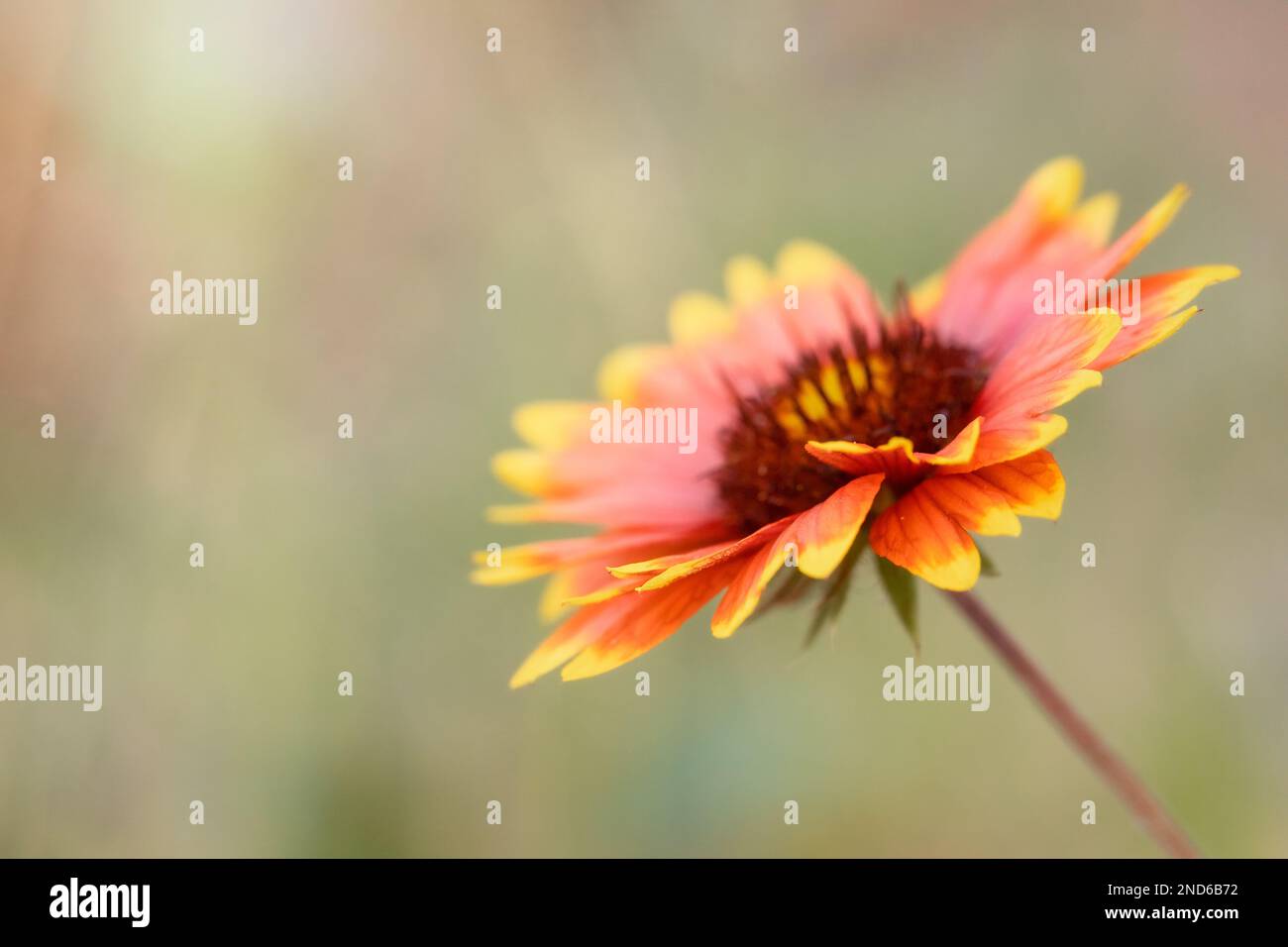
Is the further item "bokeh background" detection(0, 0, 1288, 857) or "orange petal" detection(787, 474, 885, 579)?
"bokeh background" detection(0, 0, 1288, 857)

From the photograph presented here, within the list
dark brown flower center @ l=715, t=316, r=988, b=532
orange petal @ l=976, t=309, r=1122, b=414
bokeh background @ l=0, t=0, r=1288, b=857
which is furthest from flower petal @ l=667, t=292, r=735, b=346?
orange petal @ l=976, t=309, r=1122, b=414

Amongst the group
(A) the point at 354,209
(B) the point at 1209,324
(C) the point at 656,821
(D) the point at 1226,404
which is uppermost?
(A) the point at 354,209

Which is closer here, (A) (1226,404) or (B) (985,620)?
(B) (985,620)

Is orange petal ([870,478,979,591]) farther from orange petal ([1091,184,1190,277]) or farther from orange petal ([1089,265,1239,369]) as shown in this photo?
orange petal ([1091,184,1190,277])

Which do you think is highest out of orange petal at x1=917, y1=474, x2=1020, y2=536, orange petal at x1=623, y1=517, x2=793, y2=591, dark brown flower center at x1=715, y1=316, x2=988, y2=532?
dark brown flower center at x1=715, y1=316, x2=988, y2=532

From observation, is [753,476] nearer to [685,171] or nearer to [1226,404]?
[1226,404]

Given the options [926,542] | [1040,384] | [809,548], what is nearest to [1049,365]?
[1040,384]
